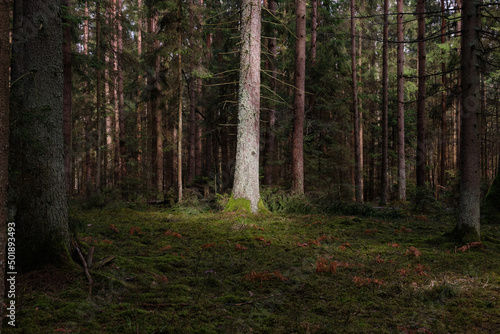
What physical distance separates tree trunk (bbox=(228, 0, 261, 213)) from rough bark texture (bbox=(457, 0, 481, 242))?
5555 millimetres

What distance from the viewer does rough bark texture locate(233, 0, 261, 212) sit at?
977 centimetres

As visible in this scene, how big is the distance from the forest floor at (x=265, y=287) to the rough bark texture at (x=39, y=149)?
394 mm

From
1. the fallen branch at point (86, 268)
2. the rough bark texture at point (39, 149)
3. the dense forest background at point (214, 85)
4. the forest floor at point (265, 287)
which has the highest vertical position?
the dense forest background at point (214, 85)

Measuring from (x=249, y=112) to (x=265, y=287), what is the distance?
22.6 ft

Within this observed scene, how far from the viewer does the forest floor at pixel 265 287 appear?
116 inches

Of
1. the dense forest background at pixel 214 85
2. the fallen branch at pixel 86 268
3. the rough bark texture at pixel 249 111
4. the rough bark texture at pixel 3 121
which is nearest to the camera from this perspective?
the rough bark texture at pixel 3 121

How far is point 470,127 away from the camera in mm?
5906

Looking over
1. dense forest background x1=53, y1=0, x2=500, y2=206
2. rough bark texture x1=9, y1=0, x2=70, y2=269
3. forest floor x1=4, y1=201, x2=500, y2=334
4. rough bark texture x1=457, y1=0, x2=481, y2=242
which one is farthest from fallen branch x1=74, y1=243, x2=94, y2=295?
dense forest background x1=53, y1=0, x2=500, y2=206

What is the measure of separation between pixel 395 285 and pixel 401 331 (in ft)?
4.02

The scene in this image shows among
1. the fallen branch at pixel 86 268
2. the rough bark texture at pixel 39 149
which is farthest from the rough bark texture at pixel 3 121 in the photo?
the rough bark texture at pixel 39 149

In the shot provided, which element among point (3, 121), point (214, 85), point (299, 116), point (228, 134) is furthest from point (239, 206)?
point (3, 121)

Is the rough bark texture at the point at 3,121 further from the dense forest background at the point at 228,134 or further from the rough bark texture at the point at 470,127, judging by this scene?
the rough bark texture at the point at 470,127

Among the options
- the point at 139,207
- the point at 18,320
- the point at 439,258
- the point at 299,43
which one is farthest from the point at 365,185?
the point at 18,320

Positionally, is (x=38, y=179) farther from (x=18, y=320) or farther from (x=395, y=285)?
(x=395, y=285)
